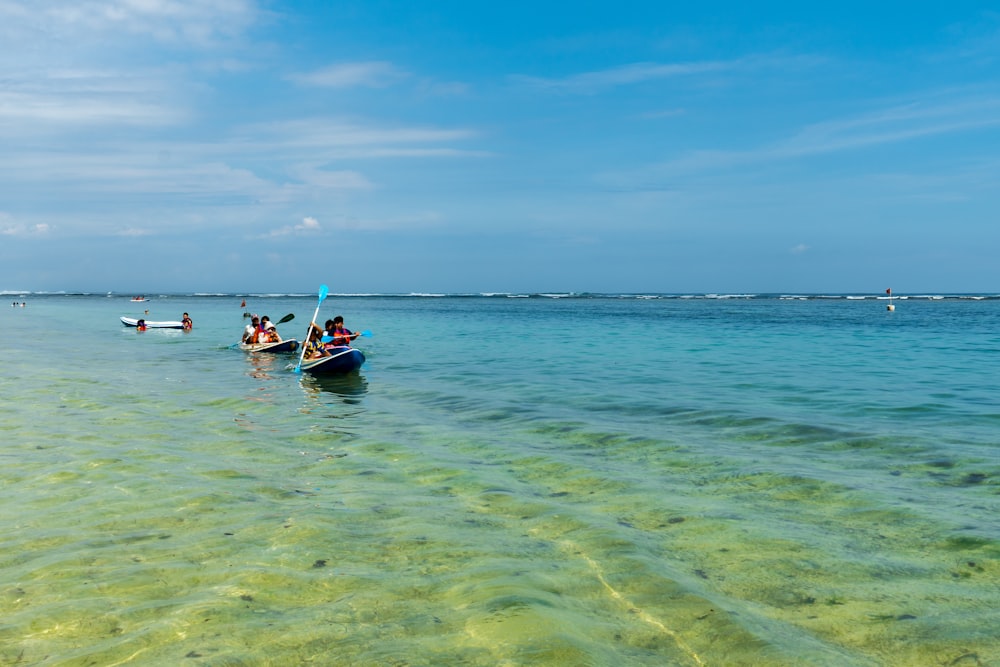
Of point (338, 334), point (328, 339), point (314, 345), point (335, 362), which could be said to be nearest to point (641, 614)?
point (335, 362)

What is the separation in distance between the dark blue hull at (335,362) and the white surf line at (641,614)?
63.5ft

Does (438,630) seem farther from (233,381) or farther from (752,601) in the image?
(233,381)

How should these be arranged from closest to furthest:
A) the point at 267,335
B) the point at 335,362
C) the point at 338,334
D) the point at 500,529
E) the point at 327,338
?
the point at 500,529
the point at 335,362
the point at 338,334
the point at 327,338
the point at 267,335

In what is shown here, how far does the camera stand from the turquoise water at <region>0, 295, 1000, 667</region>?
5.70m

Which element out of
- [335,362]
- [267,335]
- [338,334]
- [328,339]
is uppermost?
[338,334]

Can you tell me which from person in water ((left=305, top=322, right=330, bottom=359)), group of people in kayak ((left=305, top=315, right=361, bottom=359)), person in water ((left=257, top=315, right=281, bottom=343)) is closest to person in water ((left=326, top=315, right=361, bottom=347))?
group of people in kayak ((left=305, top=315, right=361, bottom=359))

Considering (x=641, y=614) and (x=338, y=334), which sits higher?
(x=338, y=334)

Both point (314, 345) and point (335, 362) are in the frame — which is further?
point (314, 345)

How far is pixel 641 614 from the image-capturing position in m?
6.22

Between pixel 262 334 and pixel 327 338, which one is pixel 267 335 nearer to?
pixel 262 334

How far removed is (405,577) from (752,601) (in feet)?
10.8

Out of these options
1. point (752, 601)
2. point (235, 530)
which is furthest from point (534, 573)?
point (235, 530)

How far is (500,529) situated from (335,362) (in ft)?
60.6

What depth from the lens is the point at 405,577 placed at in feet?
22.9
